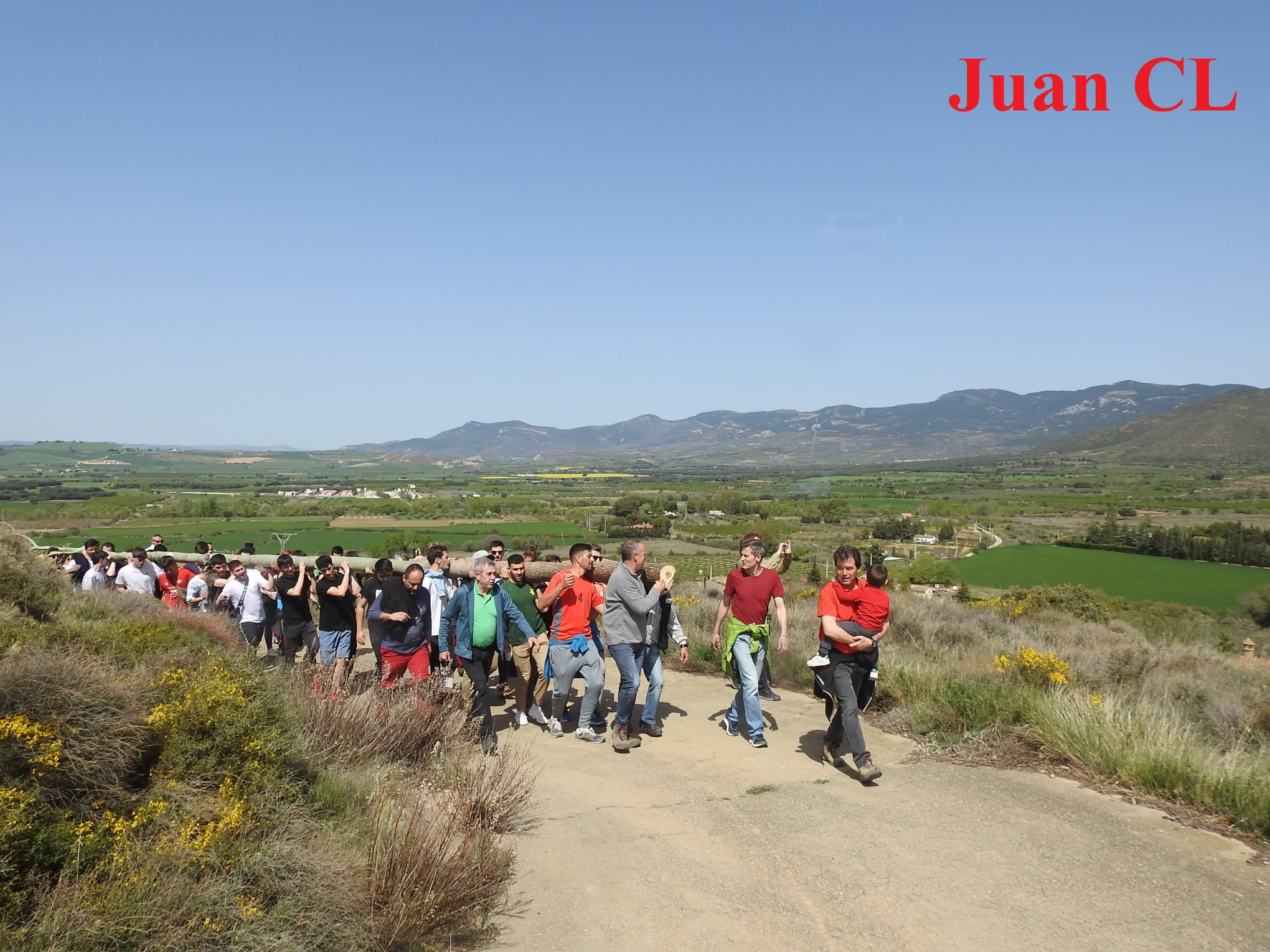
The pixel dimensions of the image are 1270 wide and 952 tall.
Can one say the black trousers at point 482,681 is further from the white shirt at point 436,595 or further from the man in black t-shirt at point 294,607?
the man in black t-shirt at point 294,607

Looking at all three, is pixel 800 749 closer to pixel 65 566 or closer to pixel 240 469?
pixel 65 566

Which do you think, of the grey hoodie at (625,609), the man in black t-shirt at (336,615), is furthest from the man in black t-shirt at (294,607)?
the grey hoodie at (625,609)

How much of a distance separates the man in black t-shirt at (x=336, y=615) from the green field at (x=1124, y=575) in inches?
1342

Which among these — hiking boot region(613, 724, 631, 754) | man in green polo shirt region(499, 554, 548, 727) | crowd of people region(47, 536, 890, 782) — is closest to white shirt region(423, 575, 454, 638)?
crowd of people region(47, 536, 890, 782)

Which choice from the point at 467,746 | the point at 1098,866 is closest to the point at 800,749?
the point at 1098,866

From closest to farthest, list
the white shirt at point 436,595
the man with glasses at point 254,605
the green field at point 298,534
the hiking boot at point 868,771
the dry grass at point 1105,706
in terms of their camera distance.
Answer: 1. the dry grass at point 1105,706
2. the hiking boot at point 868,771
3. the white shirt at point 436,595
4. the man with glasses at point 254,605
5. the green field at point 298,534

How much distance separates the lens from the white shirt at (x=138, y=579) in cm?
1096

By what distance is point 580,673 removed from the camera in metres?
7.11

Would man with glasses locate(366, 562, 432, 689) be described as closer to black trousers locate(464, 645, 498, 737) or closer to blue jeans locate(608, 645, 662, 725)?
black trousers locate(464, 645, 498, 737)

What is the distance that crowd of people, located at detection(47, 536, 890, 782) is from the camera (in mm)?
6168

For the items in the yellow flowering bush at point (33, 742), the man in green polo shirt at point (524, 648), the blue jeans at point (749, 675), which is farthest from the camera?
the man in green polo shirt at point (524, 648)

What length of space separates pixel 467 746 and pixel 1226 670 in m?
9.60

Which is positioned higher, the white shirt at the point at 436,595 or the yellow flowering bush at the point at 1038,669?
the white shirt at the point at 436,595

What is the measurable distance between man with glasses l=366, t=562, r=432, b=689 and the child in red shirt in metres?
3.71
